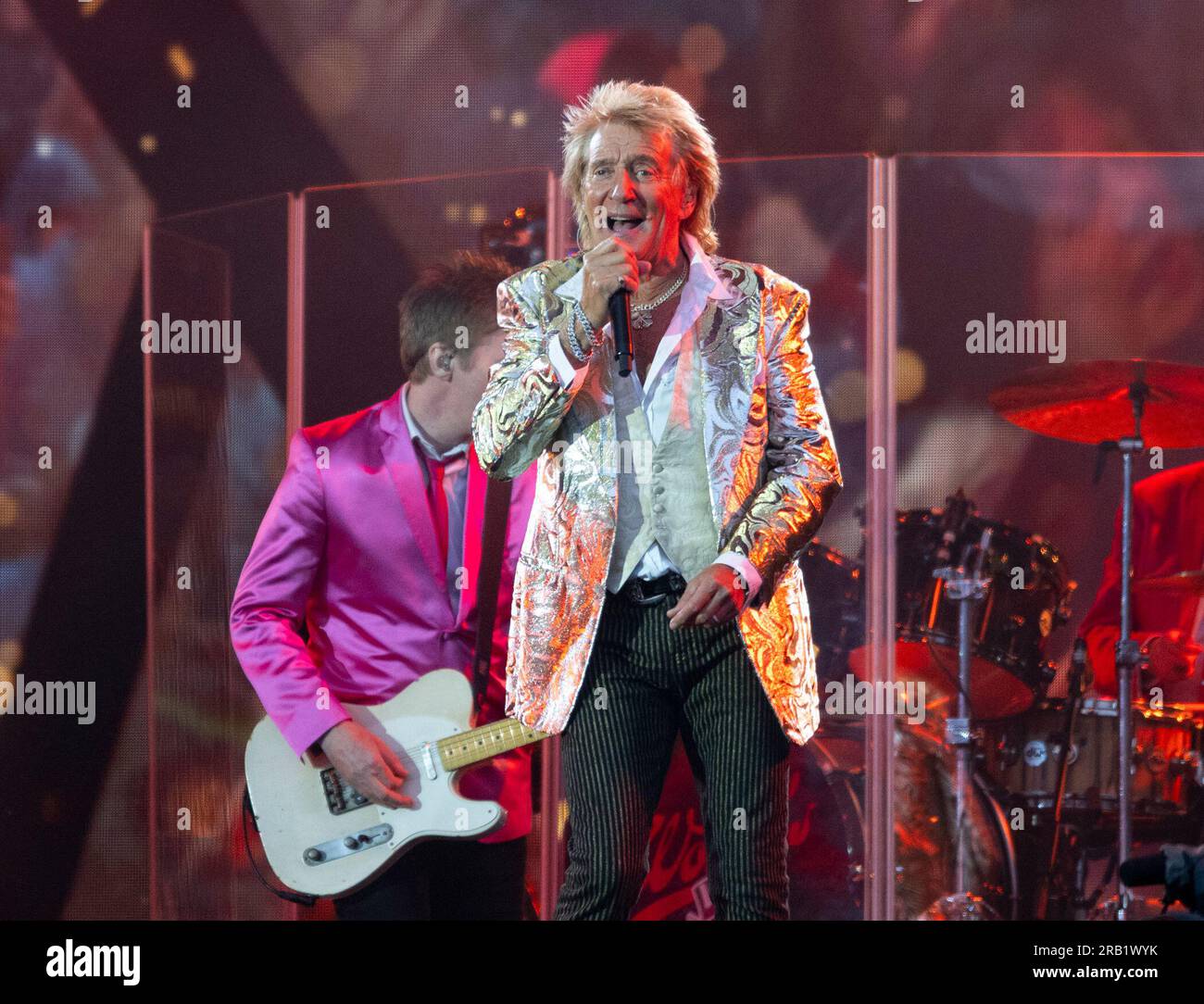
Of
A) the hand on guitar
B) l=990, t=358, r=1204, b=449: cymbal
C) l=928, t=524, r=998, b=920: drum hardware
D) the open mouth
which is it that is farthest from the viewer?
l=928, t=524, r=998, b=920: drum hardware

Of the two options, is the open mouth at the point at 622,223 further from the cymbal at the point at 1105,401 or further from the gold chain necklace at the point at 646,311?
the cymbal at the point at 1105,401

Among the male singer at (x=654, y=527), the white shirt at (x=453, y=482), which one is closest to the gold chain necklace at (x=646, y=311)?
the male singer at (x=654, y=527)

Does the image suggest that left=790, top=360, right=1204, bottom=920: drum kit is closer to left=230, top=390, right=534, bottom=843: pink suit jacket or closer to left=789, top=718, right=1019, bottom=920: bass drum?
left=789, top=718, right=1019, bottom=920: bass drum

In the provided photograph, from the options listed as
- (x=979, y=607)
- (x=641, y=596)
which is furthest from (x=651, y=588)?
(x=979, y=607)

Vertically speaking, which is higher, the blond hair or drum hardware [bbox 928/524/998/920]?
the blond hair

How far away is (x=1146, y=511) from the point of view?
335 cm

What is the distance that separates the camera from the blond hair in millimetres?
2402

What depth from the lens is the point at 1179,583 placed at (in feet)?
10.4

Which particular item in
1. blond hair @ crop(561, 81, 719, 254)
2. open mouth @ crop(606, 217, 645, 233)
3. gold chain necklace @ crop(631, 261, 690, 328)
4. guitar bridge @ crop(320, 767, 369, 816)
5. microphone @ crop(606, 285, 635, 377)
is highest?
blond hair @ crop(561, 81, 719, 254)

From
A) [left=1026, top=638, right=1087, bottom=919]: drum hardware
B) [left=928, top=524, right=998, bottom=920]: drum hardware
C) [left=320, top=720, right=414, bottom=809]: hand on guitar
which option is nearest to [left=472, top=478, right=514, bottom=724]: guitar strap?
[left=320, top=720, right=414, bottom=809]: hand on guitar

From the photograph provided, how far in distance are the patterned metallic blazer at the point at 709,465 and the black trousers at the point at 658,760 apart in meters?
0.04

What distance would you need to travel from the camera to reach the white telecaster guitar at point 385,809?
2871 millimetres

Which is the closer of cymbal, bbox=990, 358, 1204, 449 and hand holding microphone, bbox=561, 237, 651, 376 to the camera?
hand holding microphone, bbox=561, 237, 651, 376
